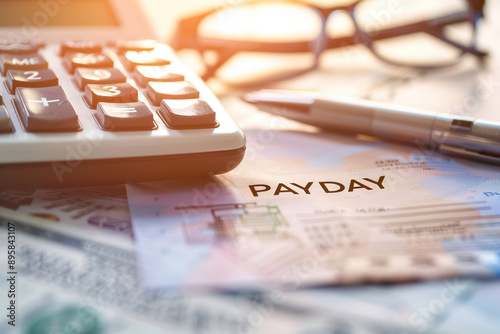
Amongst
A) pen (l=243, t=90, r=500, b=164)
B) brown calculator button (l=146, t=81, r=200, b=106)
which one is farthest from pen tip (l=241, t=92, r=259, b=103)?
brown calculator button (l=146, t=81, r=200, b=106)

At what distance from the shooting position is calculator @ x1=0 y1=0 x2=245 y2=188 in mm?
310

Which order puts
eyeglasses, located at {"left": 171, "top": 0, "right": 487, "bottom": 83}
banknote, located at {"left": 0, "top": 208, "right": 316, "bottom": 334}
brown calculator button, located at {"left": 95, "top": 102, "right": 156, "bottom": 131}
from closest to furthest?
banknote, located at {"left": 0, "top": 208, "right": 316, "bottom": 334} < brown calculator button, located at {"left": 95, "top": 102, "right": 156, "bottom": 131} < eyeglasses, located at {"left": 171, "top": 0, "right": 487, "bottom": 83}

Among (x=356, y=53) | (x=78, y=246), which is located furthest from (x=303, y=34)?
(x=78, y=246)

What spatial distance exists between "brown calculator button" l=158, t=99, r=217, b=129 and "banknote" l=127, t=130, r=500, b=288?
0.12ft

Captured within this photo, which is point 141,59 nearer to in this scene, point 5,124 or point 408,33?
point 5,124

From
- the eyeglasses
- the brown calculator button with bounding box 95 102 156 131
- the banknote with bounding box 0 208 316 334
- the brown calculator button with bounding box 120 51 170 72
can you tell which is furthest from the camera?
the eyeglasses

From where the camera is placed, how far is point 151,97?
0.38 metres

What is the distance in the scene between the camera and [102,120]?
334 mm

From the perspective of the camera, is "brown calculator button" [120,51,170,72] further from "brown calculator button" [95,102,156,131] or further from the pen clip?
the pen clip

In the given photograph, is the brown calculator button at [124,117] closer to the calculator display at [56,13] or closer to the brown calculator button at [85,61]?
the brown calculator button at [85,61]

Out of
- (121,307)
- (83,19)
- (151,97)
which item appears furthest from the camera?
(83,19)

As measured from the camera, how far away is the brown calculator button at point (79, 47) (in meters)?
0.45

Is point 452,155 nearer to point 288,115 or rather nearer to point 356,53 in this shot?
point 288,115

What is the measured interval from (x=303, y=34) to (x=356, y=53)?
2.9 inches
